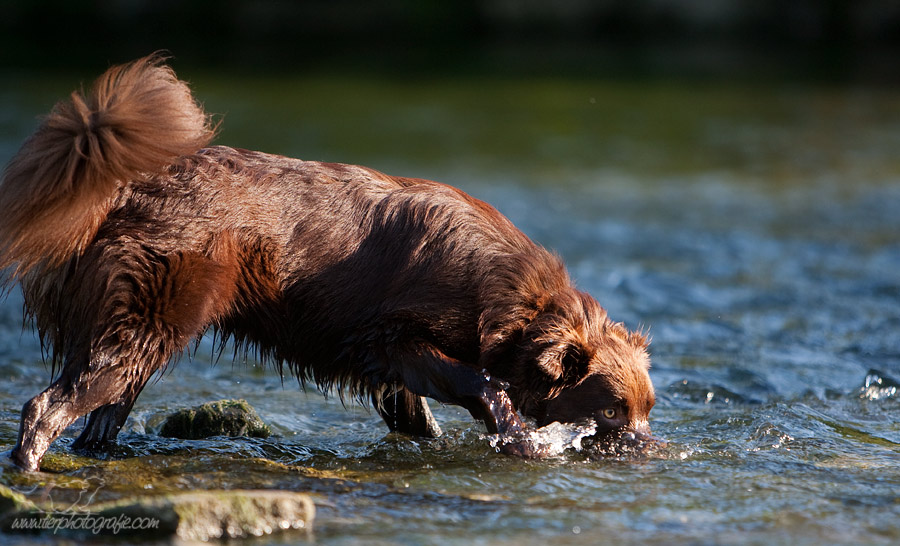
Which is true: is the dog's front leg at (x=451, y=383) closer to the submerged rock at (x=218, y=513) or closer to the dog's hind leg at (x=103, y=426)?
the submerged rock at (x=218, y=513)

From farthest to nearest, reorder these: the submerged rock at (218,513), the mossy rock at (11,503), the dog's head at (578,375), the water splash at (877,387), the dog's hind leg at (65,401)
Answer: the water splash at (877,387), the dog's head at (578,375), the dog's hind leg at (65,401), the mossy rock at (11,503), the submerged rock at (218,513)

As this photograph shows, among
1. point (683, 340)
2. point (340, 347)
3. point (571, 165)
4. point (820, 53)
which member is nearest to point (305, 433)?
point (340, 347)

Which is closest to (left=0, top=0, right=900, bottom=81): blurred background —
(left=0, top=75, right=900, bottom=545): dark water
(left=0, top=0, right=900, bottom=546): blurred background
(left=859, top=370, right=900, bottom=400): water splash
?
(left=0, top=0, right=900, bottom=546): blurred background

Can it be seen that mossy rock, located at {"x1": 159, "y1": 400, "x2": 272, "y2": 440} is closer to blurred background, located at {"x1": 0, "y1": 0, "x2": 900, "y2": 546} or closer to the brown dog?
blurred background, located at {"x1": 0, "y1": 0, "x2": 900, "y2": 546}

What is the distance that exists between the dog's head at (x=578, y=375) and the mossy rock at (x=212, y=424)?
1346 mm

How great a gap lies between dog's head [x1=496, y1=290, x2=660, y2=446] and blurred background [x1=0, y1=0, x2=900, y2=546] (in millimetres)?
238

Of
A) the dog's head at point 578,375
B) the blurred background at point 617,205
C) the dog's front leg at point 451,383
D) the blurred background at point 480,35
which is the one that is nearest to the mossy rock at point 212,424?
the blurred background at point 617,205

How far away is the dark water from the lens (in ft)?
13.7

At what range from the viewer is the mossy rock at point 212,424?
5.22m

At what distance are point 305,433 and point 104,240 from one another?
1.53m

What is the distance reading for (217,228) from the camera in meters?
4.62

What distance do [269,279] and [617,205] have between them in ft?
25.5

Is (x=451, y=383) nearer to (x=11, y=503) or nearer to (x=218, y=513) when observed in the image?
(x=218, y=513)

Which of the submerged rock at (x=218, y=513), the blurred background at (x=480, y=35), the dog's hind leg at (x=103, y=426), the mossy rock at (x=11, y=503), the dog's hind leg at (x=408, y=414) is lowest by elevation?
the mossy rock at (x=11, y=503)
